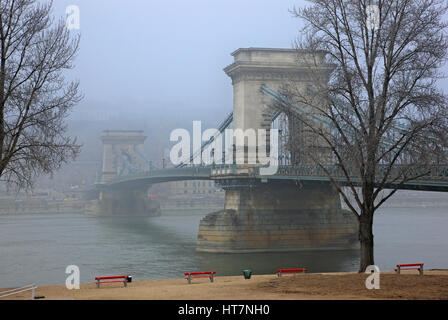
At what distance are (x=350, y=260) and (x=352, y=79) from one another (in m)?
22.5

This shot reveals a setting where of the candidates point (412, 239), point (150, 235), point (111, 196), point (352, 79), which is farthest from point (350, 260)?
point (111, 196)

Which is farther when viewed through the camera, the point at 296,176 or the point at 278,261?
the point at 278,261

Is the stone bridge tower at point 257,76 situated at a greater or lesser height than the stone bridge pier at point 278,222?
greater

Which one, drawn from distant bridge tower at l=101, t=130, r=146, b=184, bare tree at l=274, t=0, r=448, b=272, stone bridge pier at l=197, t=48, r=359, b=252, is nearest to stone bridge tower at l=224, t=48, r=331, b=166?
stone bridge pier at l=197, t=48, r=359, b=252

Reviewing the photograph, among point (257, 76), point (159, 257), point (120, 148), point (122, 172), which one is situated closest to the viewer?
point (159, 257)

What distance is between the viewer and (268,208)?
48.0 meters

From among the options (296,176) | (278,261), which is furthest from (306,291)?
(278,261)

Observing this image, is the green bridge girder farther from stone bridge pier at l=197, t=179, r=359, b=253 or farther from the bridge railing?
stone bridge pier at l=197, t=179, r=359, b=253

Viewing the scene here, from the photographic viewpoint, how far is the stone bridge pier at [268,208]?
46.5m

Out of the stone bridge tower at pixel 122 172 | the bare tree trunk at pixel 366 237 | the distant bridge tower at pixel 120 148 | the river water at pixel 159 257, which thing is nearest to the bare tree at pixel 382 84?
the bare tree trunk at pixel 366 237

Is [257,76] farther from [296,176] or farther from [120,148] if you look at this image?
[120,148]

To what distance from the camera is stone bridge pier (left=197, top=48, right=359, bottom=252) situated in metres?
46.5

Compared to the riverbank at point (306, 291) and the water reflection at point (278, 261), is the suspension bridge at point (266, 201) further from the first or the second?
the riverbank at point (306, 291)
